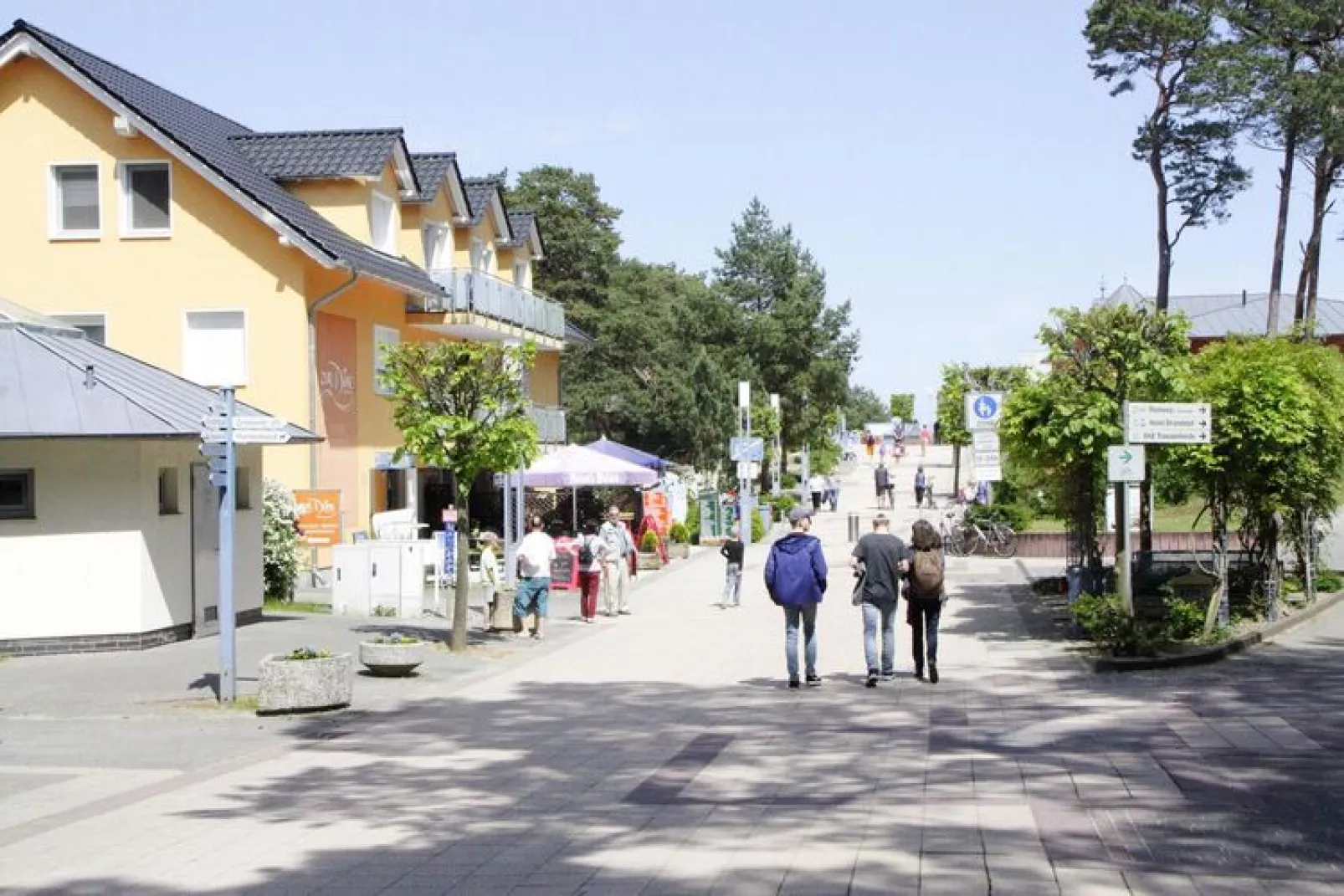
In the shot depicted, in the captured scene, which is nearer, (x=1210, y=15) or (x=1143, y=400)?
(x=1143, y=400)

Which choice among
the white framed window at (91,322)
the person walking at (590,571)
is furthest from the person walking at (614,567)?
the white framed window at (91,322)

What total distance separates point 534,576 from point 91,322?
1277 cm

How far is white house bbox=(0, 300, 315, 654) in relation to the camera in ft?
61.7

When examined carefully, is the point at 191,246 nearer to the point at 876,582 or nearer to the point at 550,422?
the point at 550,422

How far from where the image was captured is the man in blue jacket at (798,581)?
1570 cm

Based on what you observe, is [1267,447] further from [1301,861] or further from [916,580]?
[1301,861]

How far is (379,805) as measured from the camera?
10.0 meters

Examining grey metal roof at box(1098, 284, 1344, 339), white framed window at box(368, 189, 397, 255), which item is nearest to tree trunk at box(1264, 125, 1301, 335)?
white framed window at box(368, 189, 397, 255)

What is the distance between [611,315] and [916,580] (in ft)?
185

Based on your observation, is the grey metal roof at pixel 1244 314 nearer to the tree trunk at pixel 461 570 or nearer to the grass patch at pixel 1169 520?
the grass patch at pixel 1169 520

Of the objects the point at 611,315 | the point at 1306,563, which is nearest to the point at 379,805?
the point at 1306,563

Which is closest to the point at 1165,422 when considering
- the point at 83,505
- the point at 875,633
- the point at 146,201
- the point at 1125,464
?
the point at 1125,464

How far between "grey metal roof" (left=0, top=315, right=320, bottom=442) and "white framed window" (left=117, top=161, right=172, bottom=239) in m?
8.33

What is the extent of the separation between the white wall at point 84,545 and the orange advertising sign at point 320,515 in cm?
756
